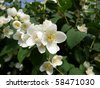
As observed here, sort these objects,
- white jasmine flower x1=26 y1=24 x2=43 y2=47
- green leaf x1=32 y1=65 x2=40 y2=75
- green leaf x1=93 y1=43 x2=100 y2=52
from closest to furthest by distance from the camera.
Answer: white jasmine flower x1=26 y1=24 x2=43 y2=47 → green leaf x1=32 y1=65 x2=40 y2=75 → green leaf x1=93 y1=43 x2=100 y2=52

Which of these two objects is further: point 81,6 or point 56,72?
point 81,6

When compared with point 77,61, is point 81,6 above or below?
above

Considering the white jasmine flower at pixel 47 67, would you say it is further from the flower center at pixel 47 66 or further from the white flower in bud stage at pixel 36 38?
the white flower in bud stage at pixel 36 38

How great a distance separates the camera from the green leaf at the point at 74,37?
76.5 inches

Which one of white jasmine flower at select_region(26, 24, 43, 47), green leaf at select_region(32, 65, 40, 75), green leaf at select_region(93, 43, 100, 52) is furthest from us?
green leaf at select_region(93, 43, 100, 52)

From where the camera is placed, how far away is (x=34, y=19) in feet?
7.02

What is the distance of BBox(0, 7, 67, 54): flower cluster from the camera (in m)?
1.78

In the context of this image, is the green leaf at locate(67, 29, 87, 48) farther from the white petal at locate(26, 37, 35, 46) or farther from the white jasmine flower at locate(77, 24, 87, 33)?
the white petal at locate(26, 37, 35, 46)

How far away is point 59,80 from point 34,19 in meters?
0.44

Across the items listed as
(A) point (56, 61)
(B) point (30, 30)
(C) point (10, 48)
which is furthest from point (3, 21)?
(A) point (56, 61)

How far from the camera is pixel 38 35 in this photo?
1.75 metres

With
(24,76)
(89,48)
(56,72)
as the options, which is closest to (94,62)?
(89,48)

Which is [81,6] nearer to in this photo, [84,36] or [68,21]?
[68,21]

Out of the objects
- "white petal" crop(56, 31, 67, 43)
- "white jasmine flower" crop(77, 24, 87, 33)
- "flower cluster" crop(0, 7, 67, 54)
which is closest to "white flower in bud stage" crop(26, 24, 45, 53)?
"flower cluster" crop(0, 7, 67, 54)
